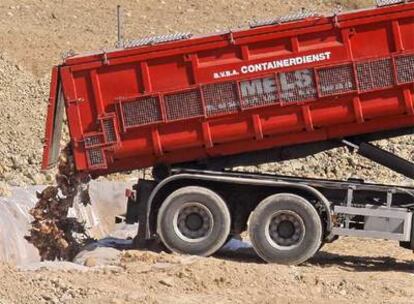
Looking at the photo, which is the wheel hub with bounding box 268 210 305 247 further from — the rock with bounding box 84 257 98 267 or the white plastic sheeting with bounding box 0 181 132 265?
the white plastic sheeting with bounding box 0 181 132 265

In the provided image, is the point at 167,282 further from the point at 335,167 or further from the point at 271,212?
the point at 335,167

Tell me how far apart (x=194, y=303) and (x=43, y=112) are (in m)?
14.4

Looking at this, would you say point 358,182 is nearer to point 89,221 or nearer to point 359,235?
point 359,235

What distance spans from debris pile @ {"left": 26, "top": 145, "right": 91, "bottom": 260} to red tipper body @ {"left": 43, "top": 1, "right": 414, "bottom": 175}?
1.75 ft

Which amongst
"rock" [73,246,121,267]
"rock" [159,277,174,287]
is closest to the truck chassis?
"rock" [73,246,121,267]

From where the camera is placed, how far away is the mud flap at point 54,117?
12242mm

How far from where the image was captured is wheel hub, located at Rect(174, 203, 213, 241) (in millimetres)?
12195

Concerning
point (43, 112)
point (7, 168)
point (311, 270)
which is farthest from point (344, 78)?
point (43, 112)

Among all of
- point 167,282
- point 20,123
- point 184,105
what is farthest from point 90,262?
point 20,123

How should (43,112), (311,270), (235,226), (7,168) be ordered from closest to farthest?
(311,270)
(235,226)
(7,168)
(43,112)

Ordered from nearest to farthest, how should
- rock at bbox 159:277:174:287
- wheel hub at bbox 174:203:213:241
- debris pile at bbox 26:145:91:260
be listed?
rock at bbox 159:277:174:287 < wheel hub at bbox 174:203:213:241 < debris pile at bbox 26:145:91:260

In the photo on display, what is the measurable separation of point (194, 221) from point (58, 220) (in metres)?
1.93

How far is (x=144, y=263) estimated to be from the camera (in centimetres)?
1157

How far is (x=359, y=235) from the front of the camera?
11.9 meters
